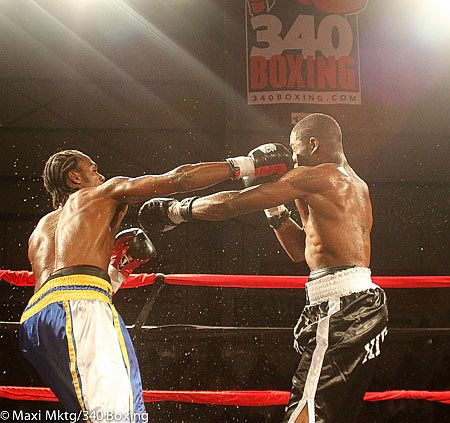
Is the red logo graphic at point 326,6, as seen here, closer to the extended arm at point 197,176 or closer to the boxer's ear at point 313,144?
the boxer's ear at point 313,144

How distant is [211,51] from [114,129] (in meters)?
0.97

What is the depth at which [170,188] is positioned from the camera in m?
1.88

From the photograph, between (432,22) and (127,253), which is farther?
(432,22)

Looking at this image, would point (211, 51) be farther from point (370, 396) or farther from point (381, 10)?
point (370, 396)

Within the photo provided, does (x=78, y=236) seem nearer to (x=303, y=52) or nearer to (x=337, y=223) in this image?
(x=337, y=223)

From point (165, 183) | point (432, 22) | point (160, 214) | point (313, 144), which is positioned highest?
point (432, 22)

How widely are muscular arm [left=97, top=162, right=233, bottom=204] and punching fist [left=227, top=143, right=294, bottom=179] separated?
0.06 meters

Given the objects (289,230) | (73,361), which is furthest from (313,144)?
(73,361)

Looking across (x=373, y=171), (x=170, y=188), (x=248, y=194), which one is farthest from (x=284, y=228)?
(x=373, y=171)

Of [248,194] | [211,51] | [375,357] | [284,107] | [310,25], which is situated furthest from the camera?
[211,51]

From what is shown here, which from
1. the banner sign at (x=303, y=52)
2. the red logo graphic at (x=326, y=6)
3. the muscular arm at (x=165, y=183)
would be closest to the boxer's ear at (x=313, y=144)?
the muscular arm at (x=165, y=183)

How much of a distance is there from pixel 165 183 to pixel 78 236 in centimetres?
31

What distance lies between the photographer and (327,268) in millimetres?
1958

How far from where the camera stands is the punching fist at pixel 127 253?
216cm
